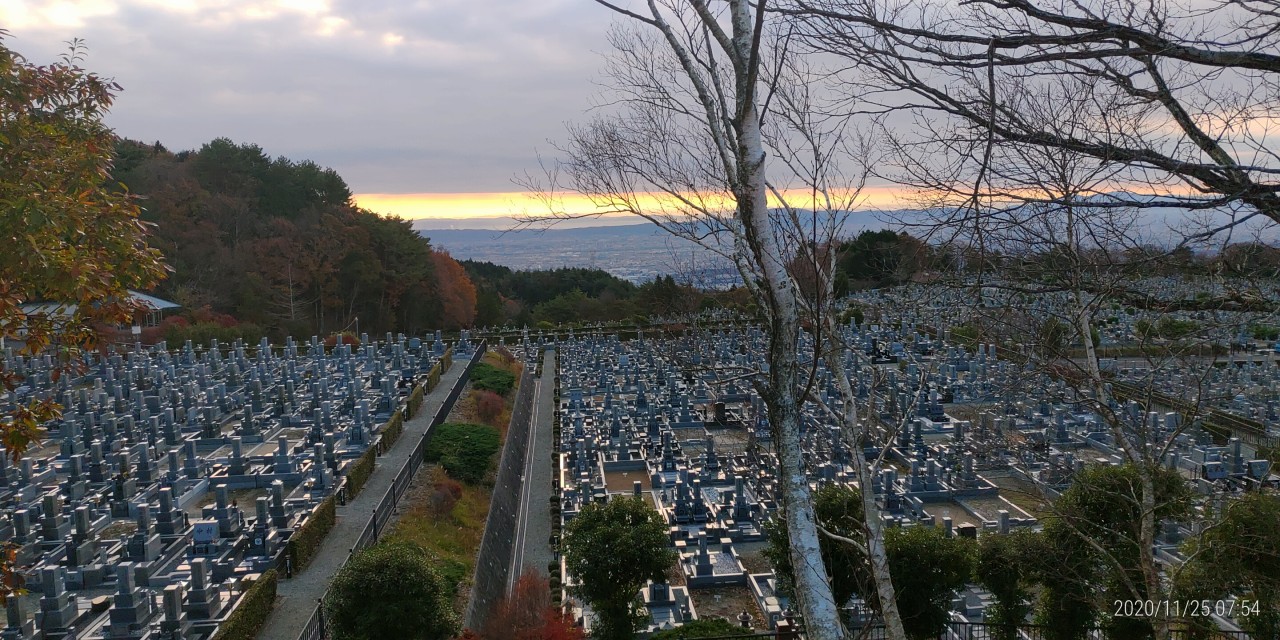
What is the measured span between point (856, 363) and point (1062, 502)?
50.6 ft

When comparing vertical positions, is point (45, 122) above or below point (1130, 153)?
above

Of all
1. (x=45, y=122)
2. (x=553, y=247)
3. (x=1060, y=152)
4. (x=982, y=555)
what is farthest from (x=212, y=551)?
(x=553, y=247)

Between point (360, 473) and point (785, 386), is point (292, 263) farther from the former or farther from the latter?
point (785, 386)

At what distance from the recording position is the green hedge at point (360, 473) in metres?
13.0

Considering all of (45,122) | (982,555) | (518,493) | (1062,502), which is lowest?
(518,493)

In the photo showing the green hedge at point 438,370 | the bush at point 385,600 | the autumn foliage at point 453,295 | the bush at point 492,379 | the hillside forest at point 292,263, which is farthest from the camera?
the autumn foliage at point 453,295

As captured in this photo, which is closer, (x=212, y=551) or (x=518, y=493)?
(x=212, y=551)

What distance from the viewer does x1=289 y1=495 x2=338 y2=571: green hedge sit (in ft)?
33.8

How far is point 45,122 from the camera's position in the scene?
194 inches

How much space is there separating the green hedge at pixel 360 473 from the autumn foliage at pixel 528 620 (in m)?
4.90

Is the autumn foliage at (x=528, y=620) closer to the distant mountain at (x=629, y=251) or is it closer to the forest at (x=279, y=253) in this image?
the distant mountain at (x=629, y=251)

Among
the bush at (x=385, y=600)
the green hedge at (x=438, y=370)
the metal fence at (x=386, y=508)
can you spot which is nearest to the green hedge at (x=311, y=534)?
the metal fence at (x=386, y=508)

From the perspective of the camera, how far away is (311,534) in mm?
10781

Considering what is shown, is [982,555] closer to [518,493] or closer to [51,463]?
[518,493]
